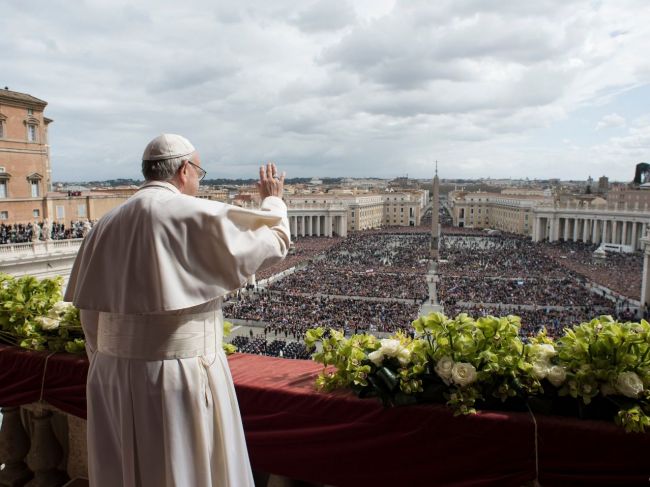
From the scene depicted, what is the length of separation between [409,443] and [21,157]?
21.8 meters

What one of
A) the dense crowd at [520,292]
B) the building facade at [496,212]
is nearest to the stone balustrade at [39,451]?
the dense crowd at [520,292]

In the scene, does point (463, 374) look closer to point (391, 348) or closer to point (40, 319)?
point (391, 348)

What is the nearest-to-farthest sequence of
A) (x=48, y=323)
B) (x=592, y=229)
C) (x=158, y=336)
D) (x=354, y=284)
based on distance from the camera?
(x=158, y=336), (x=48, y=323), (x=354, y=284), (x=592, y=229)

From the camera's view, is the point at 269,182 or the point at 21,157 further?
the point at 21,157

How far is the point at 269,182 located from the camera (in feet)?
8.64

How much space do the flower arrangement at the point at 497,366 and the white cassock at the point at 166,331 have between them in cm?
72

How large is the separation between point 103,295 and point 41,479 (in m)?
2.06

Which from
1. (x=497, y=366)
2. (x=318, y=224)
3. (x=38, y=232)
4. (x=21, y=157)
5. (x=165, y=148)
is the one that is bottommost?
(x=318, y=224)

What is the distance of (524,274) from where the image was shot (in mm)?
41281

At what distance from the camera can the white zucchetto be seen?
234cm

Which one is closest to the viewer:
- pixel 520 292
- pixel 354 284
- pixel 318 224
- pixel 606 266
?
pixel 520 292

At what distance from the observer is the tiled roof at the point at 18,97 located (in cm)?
1911

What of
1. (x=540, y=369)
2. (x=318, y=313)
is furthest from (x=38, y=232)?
(x=540, y=369)

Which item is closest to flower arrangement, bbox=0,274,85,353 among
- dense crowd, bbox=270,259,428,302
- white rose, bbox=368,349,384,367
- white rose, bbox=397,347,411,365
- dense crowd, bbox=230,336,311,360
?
white rose, bbox=368,349,384,367
